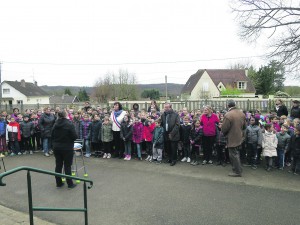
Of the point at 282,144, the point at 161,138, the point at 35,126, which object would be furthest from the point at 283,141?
the point at 35,126

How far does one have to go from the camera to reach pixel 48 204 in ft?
18.4

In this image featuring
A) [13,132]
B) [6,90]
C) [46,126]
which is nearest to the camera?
[46,126]

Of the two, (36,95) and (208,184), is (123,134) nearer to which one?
→ (208,184)

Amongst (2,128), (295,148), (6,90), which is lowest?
(295,148)

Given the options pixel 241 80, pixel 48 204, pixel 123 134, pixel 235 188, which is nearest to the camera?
pixel 48 204

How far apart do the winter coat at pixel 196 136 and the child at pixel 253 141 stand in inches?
57.4

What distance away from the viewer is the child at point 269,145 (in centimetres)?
775

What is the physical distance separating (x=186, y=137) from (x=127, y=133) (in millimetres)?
2117

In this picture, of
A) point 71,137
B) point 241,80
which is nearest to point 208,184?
point 71,137

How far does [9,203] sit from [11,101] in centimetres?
5942

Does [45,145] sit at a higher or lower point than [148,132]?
lower

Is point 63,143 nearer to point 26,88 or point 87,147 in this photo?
point 87,147

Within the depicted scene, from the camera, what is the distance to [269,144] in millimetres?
7844

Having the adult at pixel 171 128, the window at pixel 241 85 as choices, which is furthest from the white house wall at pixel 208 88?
the adult at pixel 171 128
